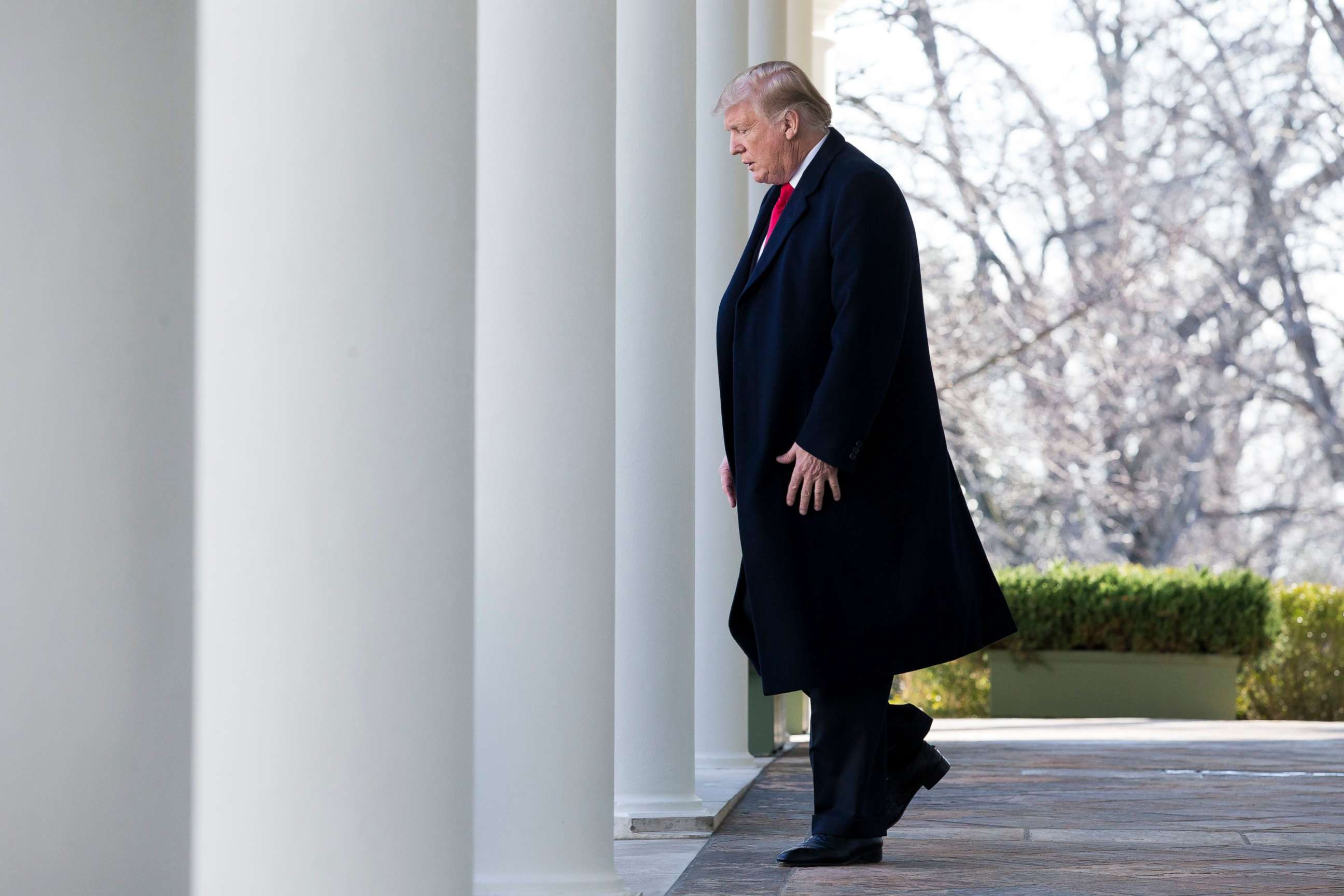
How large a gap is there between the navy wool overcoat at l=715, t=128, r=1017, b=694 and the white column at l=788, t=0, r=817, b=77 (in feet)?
13.1

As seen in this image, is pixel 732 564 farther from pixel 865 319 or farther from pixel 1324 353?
pixel 1324 353

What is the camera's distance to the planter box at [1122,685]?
992cm

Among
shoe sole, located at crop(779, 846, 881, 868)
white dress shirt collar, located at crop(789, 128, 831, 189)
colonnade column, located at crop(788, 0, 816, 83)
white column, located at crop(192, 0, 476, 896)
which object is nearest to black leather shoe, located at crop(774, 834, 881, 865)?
shoe sole, located at crop(779, 846, 881, 868)

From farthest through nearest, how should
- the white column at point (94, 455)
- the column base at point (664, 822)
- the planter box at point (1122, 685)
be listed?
1. the planter box at point (1122, 685)
2. the column base at point (664, 822)
3. the white column at point (94, 455)

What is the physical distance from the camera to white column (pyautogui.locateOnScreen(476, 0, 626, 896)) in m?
2.95

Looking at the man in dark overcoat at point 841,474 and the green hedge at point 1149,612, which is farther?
the green hedge at point 1149,612

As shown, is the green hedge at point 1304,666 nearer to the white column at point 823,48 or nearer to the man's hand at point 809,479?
the white column at point 823,48

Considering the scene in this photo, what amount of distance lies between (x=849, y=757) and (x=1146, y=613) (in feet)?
23.3

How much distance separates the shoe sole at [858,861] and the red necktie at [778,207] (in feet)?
4.44

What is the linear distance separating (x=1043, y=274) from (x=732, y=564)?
10.5 m

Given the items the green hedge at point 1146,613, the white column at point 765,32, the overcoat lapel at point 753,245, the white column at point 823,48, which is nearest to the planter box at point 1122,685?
the green hedge at point 1146,613

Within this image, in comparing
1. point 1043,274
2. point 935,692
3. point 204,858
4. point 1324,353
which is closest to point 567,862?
point 204,858

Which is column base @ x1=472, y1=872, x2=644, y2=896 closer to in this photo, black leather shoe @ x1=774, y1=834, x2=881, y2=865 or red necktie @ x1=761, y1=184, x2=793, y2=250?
black leather shoe @ x1=774, y1=834, x2=881, y2=865

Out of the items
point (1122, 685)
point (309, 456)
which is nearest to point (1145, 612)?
point (1122, 685)
